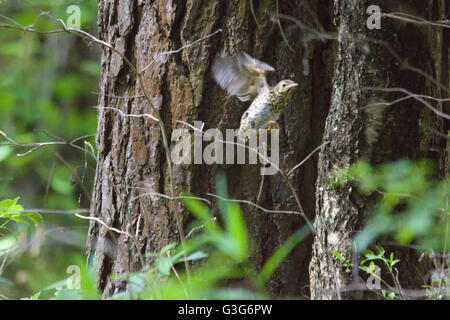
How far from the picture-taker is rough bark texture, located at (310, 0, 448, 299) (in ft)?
6.46

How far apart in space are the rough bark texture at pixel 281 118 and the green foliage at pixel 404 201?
0.33ft

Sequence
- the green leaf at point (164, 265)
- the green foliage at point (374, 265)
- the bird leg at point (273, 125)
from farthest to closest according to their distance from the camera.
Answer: the bird leg at point (273, 125)
the green foliage at point (374, 265)
the green leaf at point (164, 265)

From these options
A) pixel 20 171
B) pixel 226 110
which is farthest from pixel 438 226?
pixel 20 171

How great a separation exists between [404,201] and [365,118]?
1.16 ft

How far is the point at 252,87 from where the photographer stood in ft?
7.31

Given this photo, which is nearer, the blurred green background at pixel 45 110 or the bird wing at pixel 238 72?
the bird wing at pixel 238 72

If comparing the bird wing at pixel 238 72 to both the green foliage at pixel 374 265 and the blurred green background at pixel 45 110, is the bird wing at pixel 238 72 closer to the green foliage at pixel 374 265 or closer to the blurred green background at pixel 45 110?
the green foliage at pixel 374 265

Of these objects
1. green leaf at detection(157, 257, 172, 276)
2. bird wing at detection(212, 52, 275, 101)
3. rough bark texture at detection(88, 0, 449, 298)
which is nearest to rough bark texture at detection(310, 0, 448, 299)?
rough bark texture at detection(88, 0, 449, 298)

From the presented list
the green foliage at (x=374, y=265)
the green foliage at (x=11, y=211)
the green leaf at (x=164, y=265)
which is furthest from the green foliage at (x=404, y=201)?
the green foliage at (x=11, y=211)

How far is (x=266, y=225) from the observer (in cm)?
225

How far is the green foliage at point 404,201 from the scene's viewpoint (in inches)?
55.4

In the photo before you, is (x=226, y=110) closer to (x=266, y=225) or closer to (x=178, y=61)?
(x=178, y=61)

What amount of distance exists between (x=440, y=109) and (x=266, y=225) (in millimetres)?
865

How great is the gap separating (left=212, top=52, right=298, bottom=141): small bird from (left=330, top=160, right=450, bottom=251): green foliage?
410mm
